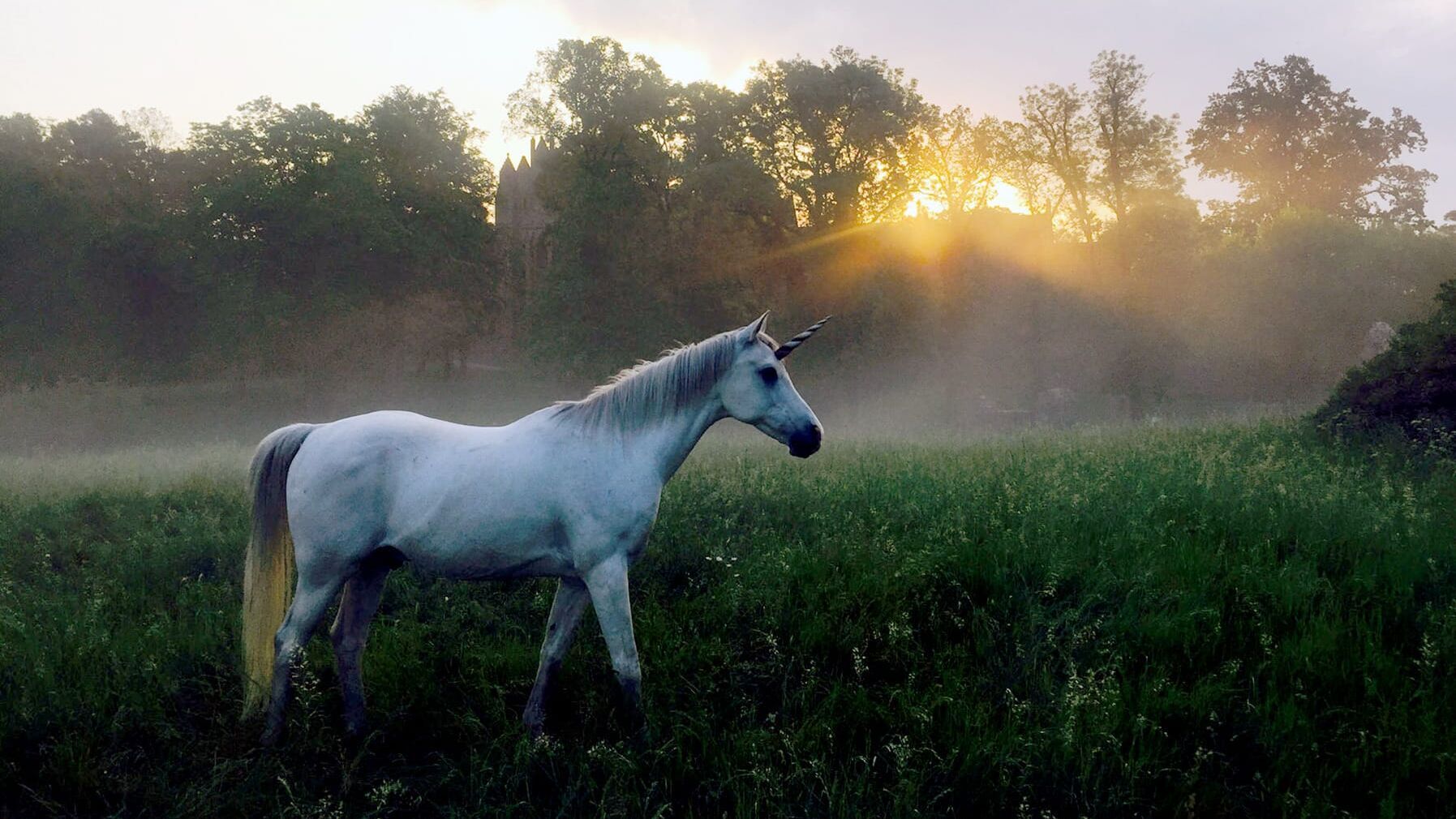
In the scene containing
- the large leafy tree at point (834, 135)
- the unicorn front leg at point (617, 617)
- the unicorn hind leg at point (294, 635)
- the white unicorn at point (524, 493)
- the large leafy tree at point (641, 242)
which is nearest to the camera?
the unicorn front leg at point (617, 617)

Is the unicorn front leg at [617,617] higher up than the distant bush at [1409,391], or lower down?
lower down

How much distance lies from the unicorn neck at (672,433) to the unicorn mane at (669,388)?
0.03 metres

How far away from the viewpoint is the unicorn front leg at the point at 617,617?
390 cm

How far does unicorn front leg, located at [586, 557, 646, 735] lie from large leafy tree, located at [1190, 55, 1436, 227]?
3738cm

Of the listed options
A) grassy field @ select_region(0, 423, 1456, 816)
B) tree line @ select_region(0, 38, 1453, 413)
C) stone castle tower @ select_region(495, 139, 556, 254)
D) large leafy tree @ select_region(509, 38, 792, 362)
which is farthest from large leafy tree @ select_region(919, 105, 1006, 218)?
grassy field @ select_region(0, 423, 1456, 816)

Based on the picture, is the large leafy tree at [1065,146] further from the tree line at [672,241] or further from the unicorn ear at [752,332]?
the unicorn ear at [752,332]

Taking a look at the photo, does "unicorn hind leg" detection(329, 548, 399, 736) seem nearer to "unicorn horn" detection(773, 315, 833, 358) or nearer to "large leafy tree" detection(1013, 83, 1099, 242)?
"unicorn horn" detection(773, 315, 833, 358)

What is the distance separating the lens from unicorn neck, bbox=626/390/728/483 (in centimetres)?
416

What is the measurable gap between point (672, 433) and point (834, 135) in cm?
2497

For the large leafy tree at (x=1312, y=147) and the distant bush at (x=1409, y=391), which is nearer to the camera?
the distant bush at (x=1409, y=391)

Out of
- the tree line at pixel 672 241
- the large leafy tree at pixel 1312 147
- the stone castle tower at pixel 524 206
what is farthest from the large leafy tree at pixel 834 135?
the large leafy tree at pixel 1312 147

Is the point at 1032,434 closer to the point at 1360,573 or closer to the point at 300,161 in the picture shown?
the point at 1360,573

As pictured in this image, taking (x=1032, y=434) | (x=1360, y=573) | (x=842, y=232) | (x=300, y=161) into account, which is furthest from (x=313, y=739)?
(x=300, y=161)

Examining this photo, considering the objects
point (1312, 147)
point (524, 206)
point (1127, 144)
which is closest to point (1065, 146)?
point (1127, 144)
